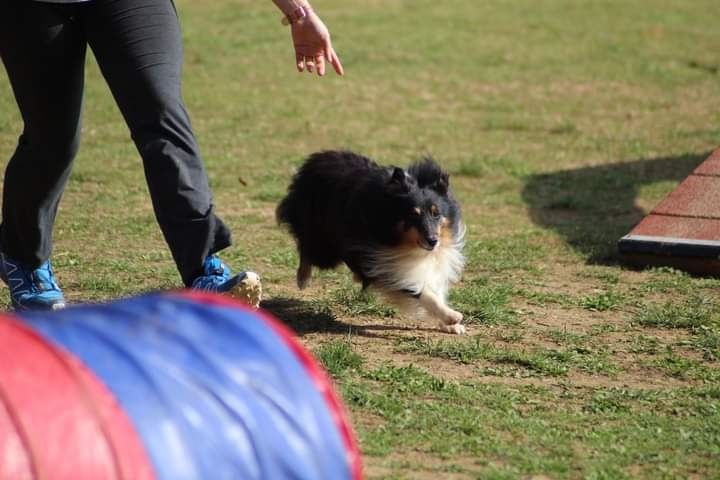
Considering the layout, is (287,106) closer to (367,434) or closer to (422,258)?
(422,258)

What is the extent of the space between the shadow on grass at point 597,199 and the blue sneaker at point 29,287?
315cm

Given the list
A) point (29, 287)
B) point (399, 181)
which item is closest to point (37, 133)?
point (29, 287)

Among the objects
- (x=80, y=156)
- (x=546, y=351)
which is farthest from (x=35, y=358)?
(x=80, y=156)

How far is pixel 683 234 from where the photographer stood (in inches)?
263

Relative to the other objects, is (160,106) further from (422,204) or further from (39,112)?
(422,204)

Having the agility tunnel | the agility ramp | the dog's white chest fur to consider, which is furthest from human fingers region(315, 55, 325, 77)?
the agility ramp

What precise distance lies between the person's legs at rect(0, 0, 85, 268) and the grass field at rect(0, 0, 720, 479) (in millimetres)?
795

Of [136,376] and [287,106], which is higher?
[136,376]

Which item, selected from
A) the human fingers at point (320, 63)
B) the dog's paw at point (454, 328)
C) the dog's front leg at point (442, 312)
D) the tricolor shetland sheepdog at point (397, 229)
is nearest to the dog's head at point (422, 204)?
the tricolor shetland sheepdog at point (397, 229)

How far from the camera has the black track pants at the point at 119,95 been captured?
463 centimetres

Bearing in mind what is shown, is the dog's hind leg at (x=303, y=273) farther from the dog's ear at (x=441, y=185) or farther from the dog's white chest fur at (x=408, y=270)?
the dog's ear at (x=441, y=185)

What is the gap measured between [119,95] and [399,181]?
1.40 m

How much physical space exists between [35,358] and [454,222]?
334 cm

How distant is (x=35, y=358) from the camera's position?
8.71 feet
